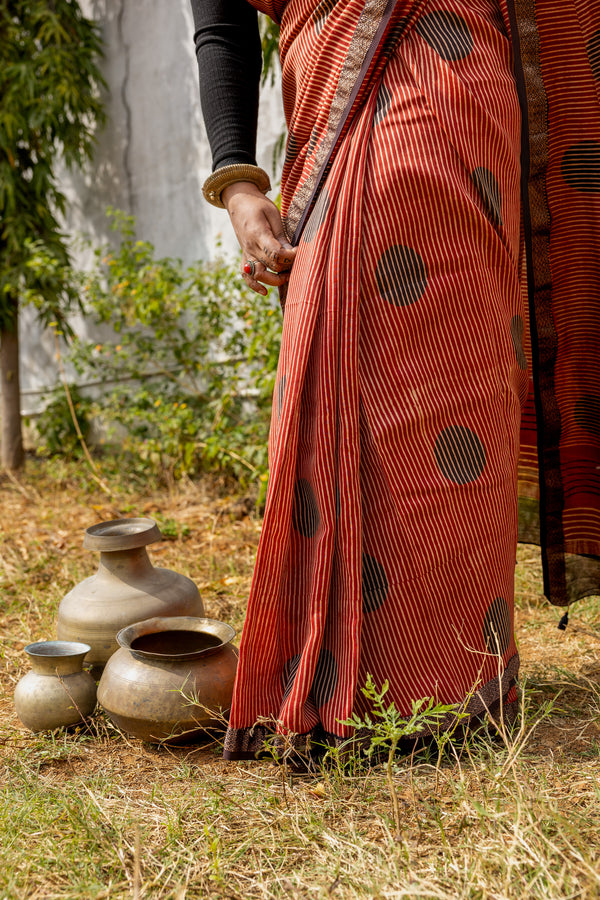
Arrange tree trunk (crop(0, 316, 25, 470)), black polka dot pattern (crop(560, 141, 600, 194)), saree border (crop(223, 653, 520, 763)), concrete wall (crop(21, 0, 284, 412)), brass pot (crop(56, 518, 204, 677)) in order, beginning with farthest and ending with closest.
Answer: tree trunk (crop(0, 316, 25, 470)) → concrete wall (crop(21, 0, 284, 412)) → brass pot (crop(56, 518, 204, 677)) → black polka dot pattern (crop(560, 141, 600, 194)) → saree border (crop(223, 653, 520, 763))

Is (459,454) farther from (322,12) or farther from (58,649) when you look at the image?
(58,649)

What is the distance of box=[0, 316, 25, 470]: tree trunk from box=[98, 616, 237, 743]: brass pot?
4294 millimetres

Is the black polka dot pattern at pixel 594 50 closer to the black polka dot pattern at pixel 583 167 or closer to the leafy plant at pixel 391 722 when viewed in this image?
the black polka dot pattern at pixel 583 167

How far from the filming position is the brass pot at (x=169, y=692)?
66.5 inches

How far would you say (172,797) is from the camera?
Answer: 148 centimetres

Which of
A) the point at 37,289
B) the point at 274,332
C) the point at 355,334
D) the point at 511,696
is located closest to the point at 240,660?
the point at 511,696

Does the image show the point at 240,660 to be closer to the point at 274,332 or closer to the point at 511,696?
the point at 511,696

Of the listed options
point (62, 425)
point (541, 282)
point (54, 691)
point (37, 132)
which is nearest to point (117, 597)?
point (54, 691)

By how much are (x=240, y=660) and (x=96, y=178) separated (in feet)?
17.2

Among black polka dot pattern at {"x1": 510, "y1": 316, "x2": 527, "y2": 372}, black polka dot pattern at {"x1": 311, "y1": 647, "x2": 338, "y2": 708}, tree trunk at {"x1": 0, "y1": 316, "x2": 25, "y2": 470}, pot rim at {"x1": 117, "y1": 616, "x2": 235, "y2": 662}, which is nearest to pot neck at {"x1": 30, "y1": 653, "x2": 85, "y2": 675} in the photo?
pot rim at {"x1": 117, "y1": 616, "x2": 235, "y2": 662}

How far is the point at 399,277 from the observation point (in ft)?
4.97

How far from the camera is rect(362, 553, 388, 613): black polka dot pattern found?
151 cm

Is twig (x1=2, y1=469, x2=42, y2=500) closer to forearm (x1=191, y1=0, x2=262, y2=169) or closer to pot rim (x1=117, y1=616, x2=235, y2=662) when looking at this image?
pot rim (x1=117, y1=616, x2=235, y2=662)

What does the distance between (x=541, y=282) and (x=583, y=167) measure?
27 cm
